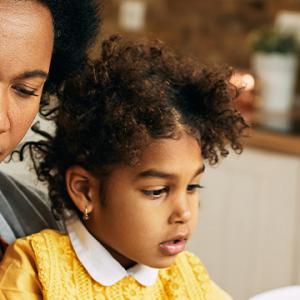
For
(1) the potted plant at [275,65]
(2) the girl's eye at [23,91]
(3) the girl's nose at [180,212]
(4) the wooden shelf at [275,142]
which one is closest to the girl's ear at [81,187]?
(3) the girl's nose at [180,212]

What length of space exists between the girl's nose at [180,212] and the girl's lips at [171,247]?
1.3 inches

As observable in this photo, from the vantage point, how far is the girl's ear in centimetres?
121

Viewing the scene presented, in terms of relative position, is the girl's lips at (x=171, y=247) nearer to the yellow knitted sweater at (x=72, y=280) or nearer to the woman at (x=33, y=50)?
the yellow knitted sweater at (x=72, y=280)

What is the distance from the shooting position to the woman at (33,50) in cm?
93

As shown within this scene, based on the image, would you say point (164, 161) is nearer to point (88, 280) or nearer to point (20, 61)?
point (88, 280)

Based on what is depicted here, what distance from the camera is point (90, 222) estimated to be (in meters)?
1.22

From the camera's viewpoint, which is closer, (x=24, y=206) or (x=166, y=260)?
(x=166, y=260)

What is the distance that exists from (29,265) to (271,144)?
1629 mm

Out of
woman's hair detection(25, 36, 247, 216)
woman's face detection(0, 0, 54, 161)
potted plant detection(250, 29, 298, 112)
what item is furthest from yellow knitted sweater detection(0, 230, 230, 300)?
potted plant detection(250, 29, 298, 112)

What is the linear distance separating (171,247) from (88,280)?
129 millimetres

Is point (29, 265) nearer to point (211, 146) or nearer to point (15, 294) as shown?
point (15, 294)

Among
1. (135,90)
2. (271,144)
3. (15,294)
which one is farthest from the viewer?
(271,144)

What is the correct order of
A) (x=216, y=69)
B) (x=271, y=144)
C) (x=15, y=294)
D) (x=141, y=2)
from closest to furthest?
(x=15, y=294) < (x=216, y=69) < (x=271, y=144) < (x=141, y=2)

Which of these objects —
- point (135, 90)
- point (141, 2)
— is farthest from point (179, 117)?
point (141, 2)
